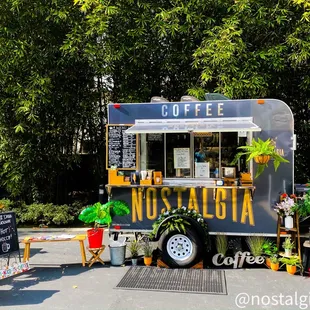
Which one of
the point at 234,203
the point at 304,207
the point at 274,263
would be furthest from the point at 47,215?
the point at 304,207

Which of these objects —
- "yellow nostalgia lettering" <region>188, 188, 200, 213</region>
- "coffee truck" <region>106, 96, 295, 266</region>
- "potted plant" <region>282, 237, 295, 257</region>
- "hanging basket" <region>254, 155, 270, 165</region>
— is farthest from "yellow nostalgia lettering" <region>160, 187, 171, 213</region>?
"potted plant" <region>282, 237, 295, 257</region>

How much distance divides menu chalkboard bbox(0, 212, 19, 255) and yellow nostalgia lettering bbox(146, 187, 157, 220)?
220cm

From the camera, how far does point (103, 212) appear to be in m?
5.94

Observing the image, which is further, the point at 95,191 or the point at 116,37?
the point at 95,191

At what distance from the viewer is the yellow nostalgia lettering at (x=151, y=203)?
600 cm

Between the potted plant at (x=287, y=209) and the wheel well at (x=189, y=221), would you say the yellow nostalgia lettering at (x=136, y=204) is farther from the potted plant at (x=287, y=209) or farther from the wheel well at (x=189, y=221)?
the potted plant at (x=287, y=209)

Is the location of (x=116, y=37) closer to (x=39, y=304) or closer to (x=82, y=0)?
(x=82, y=0)

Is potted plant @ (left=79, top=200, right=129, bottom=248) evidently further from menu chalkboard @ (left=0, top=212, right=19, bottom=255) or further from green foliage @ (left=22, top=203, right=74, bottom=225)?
green foliage @ (left=22, top=203, right=74, bottom=225)

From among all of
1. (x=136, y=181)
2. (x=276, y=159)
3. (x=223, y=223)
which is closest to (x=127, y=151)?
(x=136, y=181)

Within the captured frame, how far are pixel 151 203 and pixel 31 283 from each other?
2229 mm

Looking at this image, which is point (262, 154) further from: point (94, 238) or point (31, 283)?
point (31, 283)

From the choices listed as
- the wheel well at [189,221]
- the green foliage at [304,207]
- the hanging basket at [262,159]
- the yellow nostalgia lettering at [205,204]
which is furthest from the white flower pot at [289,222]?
the wheel well at [189,221]

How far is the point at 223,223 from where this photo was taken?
5.80 meters

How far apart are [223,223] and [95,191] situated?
5.55 metres
